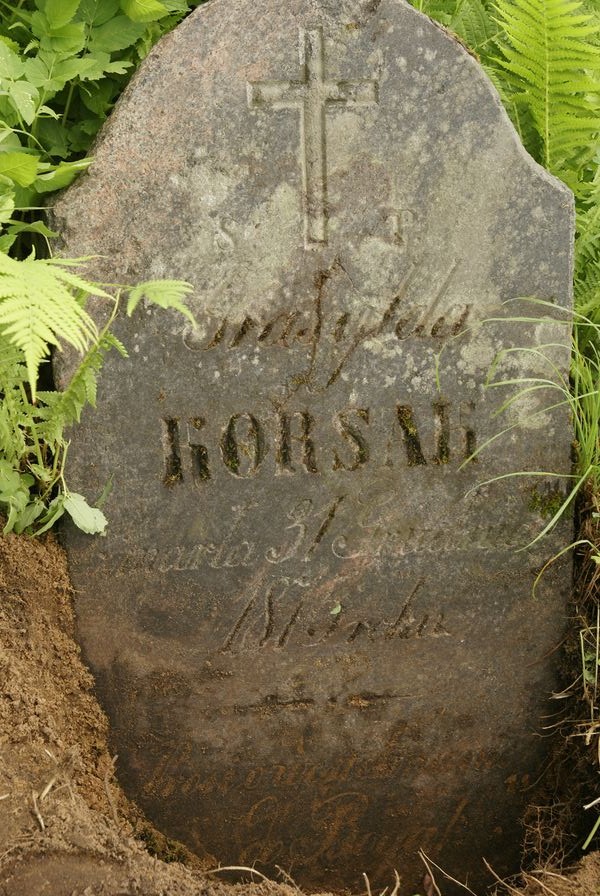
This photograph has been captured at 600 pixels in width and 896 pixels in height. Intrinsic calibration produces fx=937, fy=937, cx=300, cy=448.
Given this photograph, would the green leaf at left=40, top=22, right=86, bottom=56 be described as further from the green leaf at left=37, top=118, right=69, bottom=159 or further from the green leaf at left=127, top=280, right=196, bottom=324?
the green leaf at left=127, top=280, right=196, bottom=324

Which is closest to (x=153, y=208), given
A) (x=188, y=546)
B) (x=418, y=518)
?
(x=188, y=546)

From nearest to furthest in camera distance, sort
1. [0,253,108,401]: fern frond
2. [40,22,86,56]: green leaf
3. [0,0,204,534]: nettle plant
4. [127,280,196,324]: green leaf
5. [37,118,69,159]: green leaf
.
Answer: [0,253,108,401]: fern frond → [127,280,196,324]: green leaf → [0,0,204,534]: nettle plant → [40,22,86,56]: green leaf → [37,118,69,159]: green leaf

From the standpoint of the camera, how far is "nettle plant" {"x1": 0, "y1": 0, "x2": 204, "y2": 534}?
7.59 ft

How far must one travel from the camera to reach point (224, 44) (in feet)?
7.82

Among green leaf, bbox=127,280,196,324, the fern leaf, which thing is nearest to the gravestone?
green leaf, bbox=127,280,196,324

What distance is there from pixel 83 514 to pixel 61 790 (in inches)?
28.1

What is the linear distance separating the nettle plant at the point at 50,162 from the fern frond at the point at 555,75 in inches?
37.3

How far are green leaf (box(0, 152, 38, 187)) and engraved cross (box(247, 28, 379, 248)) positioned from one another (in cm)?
58

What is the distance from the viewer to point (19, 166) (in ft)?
7.51

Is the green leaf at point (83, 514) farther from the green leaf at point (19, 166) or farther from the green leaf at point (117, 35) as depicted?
the green leaf at point (117, 35)

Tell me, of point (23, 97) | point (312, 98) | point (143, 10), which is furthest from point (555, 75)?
point (23, 97)

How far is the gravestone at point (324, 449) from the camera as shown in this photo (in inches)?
95.8

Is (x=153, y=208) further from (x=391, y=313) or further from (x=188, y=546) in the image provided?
(x=188, y=546)

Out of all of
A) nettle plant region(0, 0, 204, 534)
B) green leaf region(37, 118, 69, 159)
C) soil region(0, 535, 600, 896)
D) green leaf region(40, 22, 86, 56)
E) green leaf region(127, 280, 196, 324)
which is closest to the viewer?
green leaf region(127, 280, 196, 324)
